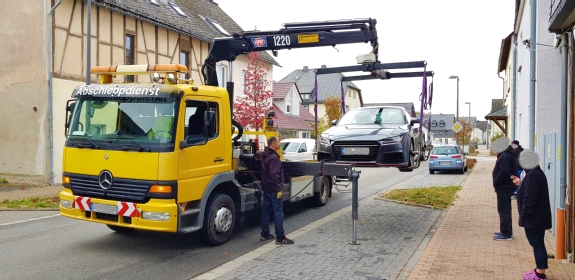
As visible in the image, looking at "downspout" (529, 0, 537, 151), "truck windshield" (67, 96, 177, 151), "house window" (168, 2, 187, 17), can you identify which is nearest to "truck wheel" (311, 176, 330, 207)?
"downspout" (529, 0, 537, 151)

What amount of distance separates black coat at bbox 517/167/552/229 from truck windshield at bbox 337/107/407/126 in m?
4.71

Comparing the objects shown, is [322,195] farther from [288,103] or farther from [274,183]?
[288,103]

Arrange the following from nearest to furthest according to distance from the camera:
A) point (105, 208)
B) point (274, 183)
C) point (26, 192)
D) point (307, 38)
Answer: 1. point (105, 208)
2. point (274, 183)
3. point (307, 38)
4. point (26, 192)

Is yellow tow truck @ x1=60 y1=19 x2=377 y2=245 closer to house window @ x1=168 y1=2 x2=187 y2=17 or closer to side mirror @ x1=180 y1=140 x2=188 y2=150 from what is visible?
side mirror @ x1=180 y1=140 x2=188 y2=150

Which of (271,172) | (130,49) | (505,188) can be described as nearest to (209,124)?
(271,172)

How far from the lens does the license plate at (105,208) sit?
23.9 ft

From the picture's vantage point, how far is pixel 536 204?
6.17 meters

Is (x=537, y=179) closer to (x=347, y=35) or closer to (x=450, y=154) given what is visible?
(x=347, y=35)

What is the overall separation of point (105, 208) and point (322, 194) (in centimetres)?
682

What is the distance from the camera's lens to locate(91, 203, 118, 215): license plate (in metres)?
7.27

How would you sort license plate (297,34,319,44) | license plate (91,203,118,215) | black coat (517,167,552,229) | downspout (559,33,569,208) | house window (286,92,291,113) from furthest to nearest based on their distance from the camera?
house window (286,92,291,113) < license plate (297,34,319,44) < downspout (559,33,569,208) < license plate (91,203,118,215) < black coat (517,167,552,229)

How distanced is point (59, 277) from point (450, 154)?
2218 cm

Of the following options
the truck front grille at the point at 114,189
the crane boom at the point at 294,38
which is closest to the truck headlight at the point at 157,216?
the truck front grille at the point at 114,189

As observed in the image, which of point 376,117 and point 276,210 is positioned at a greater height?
point 376,117
